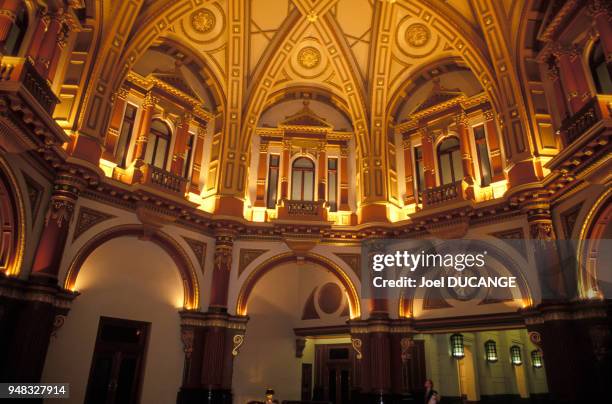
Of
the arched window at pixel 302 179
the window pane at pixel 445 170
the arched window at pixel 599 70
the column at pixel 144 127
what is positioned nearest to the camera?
the arched window at pixel 599 70

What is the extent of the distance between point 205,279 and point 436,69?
41.1 ft

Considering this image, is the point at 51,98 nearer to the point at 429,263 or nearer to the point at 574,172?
the point at 429,263

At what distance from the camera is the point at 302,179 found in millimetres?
18766

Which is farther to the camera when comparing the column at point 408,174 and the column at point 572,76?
the column at point 408,174

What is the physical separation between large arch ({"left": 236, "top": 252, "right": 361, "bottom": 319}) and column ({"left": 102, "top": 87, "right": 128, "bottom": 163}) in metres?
6.40

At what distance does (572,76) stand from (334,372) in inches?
555

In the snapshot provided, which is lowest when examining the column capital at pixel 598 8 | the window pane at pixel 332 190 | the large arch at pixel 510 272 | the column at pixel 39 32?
the large arch at pixel 510 272

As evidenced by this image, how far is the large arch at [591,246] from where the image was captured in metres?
11.4

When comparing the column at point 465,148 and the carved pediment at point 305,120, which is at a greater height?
the carved pediment at point 305,120

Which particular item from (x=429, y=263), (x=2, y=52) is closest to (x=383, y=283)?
(x=429, y=263)

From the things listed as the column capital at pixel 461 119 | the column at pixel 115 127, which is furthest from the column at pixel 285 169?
the column capital at pixel 461 119

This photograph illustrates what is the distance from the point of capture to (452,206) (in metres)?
15.1

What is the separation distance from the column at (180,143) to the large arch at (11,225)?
230 inches

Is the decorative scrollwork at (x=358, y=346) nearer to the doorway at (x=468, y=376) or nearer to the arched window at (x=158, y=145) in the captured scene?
the doorway at (x=468, y=376)
